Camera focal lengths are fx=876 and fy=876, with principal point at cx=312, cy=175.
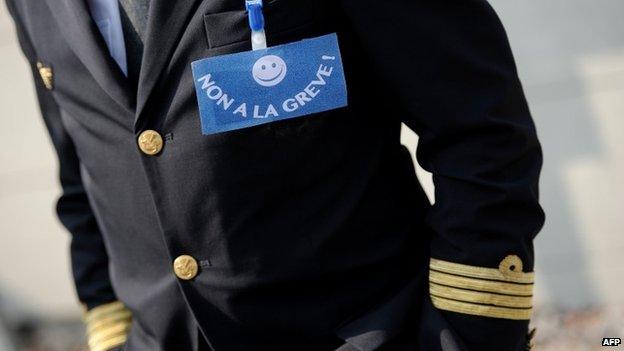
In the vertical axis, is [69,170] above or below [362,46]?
below

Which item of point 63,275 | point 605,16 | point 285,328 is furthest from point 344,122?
point 63,275

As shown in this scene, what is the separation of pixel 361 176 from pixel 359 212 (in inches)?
2.6

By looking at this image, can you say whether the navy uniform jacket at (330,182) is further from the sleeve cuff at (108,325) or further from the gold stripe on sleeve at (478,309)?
the sleeve cuff at (108,325)

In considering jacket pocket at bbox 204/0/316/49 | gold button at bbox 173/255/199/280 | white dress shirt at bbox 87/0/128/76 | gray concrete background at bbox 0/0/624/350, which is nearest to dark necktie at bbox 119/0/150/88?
white dress shirt at bbox 87/0/128/76

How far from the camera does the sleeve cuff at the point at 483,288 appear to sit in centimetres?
150

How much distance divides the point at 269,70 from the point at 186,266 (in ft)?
1.27

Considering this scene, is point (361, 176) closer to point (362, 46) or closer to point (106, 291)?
point (362, 46)

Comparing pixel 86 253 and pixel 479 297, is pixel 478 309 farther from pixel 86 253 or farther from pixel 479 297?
pixel 86 253

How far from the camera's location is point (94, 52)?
1.54m

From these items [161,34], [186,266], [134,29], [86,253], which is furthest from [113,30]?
[86,253]

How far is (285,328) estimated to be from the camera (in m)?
1.58

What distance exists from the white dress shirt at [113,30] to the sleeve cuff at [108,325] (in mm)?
624

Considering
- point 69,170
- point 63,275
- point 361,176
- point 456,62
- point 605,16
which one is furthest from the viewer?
point 63,275

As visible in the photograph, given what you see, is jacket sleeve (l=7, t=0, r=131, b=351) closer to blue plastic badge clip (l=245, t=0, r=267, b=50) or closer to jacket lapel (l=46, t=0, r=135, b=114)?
jacket lapel (l=46, t=0, r=135, b=114)
